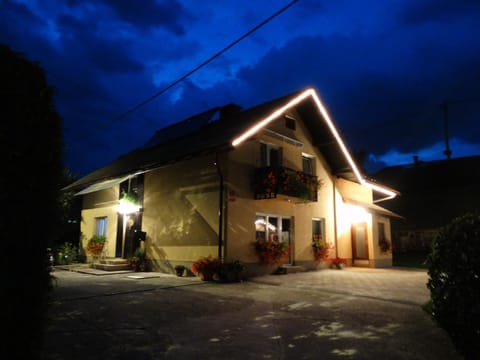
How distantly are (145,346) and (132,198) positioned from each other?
36.4ft

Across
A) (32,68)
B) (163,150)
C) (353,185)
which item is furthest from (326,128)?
(32,68)

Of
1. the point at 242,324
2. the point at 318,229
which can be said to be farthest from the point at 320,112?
the point at 242,324

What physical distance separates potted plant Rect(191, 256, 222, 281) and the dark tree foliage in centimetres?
792

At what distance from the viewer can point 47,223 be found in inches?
119

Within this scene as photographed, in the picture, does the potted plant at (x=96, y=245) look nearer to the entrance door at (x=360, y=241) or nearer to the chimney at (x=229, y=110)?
the chimney at (x=229, y=110)

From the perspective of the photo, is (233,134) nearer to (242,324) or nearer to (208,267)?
(208,267)

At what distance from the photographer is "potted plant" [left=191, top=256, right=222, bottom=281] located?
10.7 metres

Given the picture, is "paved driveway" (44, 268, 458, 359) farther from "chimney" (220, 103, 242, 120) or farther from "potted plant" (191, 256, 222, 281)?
"chimney" (220, 103, 242, 120)

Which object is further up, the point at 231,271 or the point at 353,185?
the point at 353,185

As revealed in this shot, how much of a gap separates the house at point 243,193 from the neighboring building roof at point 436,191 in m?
15.9

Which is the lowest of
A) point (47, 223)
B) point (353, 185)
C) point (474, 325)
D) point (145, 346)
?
point (145, 346)

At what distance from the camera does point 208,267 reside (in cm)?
1075

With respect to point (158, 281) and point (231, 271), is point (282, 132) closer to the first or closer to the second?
point (231, 271)

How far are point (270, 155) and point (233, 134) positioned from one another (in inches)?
117
